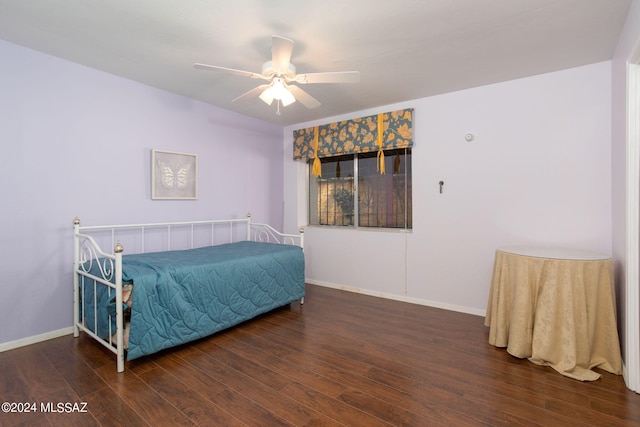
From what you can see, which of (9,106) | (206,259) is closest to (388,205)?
(206,259)

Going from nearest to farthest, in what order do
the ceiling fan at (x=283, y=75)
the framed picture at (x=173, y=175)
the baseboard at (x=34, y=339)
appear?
1. the ceiling fan at (x=283, y=75)
2. the baseboard at (x=34, y=339)
3. the framed picture at (x=173, y=175)

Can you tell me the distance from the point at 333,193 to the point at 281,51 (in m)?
2.62

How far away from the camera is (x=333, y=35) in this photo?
84.1 inches

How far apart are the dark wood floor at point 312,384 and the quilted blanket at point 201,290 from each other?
0.18 m

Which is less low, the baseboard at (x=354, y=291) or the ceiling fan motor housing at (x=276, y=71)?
the ceiling fan motor housing at (x=276, y=71)

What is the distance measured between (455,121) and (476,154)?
1.36 ft

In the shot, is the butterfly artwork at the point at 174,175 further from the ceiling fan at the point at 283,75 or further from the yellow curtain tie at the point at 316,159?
the yellow curtain tie at the point at 316,159

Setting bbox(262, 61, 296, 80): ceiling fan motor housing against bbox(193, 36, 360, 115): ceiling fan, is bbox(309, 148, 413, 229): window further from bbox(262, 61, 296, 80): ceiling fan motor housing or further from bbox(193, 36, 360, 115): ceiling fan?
bbox(262, 61, 296, 80): ceiling fan motor housing

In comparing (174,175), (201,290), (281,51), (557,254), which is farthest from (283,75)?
(557,254)

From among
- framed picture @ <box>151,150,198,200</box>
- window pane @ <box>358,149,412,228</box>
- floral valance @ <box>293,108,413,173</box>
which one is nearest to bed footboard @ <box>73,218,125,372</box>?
framed picture @ <box>151,150,198,200</box>

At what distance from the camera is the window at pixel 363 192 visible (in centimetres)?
370

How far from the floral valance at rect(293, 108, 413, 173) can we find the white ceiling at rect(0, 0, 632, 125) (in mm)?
585

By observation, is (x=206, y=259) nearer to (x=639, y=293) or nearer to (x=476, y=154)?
(x=476, y=154)

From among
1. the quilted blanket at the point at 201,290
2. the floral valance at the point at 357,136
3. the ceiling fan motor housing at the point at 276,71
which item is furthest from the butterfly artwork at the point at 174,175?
the ceiling fan motor housing at the point at 276,71
